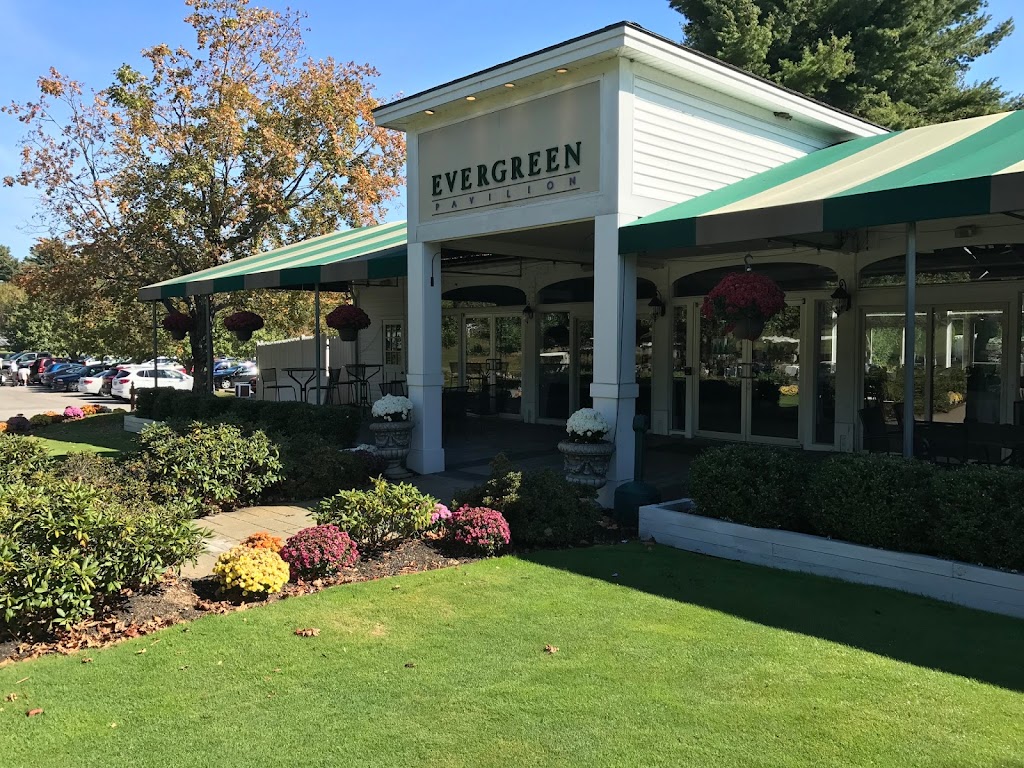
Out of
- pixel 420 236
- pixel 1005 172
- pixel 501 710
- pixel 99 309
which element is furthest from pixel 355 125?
pixel 501 710

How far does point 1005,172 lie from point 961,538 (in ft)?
8.48

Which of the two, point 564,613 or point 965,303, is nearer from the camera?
point 564,613

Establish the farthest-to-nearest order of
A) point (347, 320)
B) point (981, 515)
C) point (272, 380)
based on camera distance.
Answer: point (272, 380)
point (347, 320)
point (981, 515)

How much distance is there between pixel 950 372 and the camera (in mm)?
10086

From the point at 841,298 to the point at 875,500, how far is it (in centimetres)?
552

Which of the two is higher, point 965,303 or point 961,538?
point 965,303

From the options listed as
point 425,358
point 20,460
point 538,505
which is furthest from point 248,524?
point 425,358

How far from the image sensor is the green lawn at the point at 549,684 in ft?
11.2

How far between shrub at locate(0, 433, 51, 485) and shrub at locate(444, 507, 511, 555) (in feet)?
11.3

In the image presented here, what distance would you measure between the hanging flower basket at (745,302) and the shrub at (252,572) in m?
4.28

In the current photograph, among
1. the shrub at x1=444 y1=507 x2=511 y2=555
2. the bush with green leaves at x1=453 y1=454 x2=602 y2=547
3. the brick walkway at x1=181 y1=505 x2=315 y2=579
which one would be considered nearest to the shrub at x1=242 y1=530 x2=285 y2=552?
the brick walkway at x1=181 y1=505 x2=315 y2=579

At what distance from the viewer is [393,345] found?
1802 centimetres

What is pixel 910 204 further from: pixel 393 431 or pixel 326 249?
pixel 326 249

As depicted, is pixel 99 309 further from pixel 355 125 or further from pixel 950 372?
pixel 950 372
